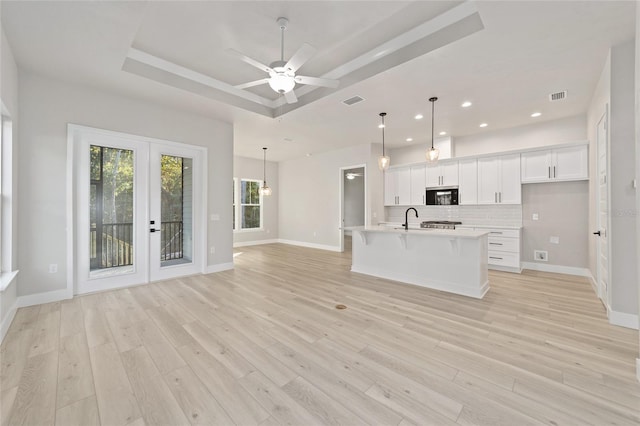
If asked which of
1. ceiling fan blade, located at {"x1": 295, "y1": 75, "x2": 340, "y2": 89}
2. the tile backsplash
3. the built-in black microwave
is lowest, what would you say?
the tile backsplash

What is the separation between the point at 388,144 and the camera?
7211mm

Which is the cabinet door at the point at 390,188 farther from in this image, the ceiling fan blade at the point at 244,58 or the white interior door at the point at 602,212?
the ceiling fan blade at the point at 244,58

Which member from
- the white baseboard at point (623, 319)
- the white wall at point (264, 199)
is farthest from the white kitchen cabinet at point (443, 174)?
the white wall at point (264, 199)

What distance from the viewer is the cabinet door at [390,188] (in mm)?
7221

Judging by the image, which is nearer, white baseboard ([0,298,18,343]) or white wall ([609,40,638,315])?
white baseboard ([0,298,18,343])

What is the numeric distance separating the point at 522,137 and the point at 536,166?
0.81m

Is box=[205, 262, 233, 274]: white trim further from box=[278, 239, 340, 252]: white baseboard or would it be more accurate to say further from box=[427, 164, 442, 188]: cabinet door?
box=[427, 164, 442, 188]: cabinet door

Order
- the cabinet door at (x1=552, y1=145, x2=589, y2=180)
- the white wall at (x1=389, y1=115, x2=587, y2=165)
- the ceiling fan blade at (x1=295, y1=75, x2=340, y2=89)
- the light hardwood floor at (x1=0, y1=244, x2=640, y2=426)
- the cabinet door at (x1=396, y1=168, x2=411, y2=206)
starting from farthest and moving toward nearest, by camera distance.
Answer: the cabinet door at (x1=396, y1=168, x2=411, y2=206) → the white wall at (x1=389, y1=115, x2=587, y2=165) → the cabinet door at (x1=552, y1=145, x2=589, y2=180) → the ceiling fan blade at (x1=295, y1=75, x2=340, y2=89) → the light hardwood floor at (x1=0, y1=244, x2=640, y2=426)

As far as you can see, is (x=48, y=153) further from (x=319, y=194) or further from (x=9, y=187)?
(x=319, y=194)

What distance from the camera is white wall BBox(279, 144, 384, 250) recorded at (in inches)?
284

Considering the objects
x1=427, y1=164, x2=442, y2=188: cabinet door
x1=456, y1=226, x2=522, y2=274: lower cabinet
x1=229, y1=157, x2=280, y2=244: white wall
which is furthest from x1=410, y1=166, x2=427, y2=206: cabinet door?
x1=229, y1=157, x2=280, y2=244: white wall

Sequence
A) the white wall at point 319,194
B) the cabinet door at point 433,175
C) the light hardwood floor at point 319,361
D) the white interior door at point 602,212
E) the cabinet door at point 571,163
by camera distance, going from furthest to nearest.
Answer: the white wall at point 319,194 < the cabinet door at point 433,175 < the cabinet door at point 571,163 < the white interior door at point 602,212 < the light hardwood floor at point 319,361

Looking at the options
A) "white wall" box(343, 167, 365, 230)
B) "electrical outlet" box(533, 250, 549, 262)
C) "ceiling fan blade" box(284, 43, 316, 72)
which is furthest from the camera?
"white wall" box(343, 167, 365, 230)

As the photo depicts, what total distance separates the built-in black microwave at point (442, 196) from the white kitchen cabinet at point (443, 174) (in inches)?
5.0
